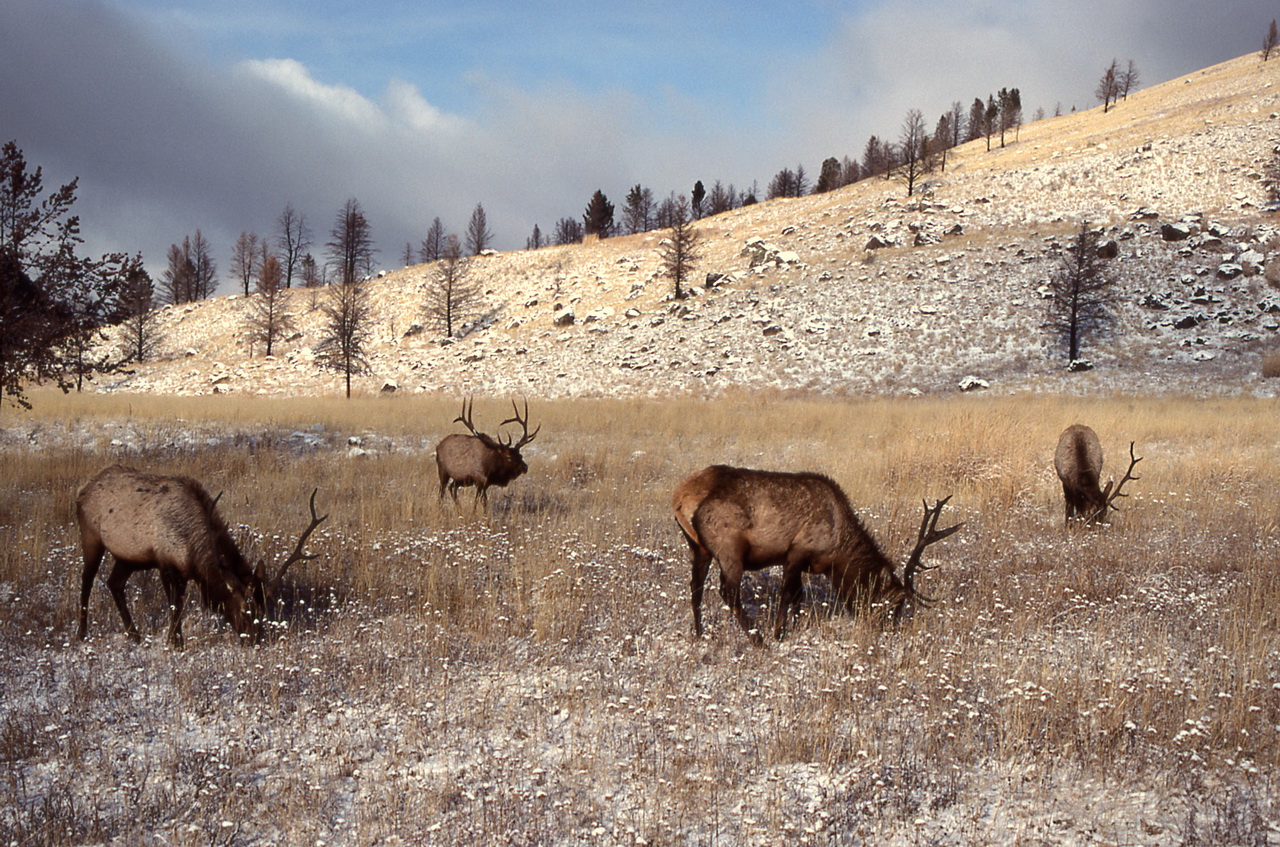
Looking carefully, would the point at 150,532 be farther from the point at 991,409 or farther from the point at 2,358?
the point at 991,409

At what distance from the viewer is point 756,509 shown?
5840mm

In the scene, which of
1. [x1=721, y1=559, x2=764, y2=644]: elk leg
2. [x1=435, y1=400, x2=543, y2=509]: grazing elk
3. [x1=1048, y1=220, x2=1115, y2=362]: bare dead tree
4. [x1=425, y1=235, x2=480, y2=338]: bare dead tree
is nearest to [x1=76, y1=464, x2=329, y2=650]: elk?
[x1=721, y1=559, x2=764, y2=644]: elk leg

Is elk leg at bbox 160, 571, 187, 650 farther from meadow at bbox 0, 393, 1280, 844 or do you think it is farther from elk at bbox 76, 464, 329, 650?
meadow at bbox 0, 393, 1280, 844

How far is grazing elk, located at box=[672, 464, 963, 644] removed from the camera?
5789 mm

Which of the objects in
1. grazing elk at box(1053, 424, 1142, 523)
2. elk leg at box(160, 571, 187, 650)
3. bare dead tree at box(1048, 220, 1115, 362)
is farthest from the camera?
bare dead tree at box(1048, 220, 1115, 362)

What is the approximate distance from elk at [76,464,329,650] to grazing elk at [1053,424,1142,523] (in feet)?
31.6

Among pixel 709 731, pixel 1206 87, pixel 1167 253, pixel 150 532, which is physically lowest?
pixel 709 731

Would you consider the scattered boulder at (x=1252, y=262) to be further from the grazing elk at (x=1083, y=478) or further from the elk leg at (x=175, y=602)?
the elk leg at (x=175, y=602)

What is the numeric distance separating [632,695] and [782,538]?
1.79 metres

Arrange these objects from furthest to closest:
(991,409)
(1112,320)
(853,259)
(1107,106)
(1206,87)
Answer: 1. (1107,106)
2. (1206,87)
3. (853,259)
4. (1112,320)
5. (991,409)

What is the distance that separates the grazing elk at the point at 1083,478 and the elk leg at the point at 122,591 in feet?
34.9

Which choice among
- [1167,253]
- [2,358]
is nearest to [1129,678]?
[2,358]

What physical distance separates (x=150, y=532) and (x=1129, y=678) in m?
7.16

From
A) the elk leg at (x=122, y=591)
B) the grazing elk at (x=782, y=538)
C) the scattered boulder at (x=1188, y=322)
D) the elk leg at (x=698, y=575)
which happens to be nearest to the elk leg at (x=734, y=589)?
the grazing elk at (x=782, y=538)
